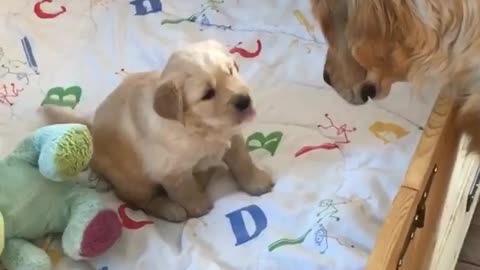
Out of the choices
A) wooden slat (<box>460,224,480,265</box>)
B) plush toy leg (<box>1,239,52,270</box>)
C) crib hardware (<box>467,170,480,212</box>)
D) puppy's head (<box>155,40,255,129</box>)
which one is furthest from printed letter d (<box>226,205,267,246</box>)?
wooden slat (<box>460,224,480,265</box>)

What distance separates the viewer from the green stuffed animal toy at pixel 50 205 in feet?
4.01

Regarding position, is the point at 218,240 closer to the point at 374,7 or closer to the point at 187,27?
the point at 374,7

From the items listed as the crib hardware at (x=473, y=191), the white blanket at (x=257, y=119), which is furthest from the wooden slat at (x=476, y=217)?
the white blanket at (x=257, y=119)

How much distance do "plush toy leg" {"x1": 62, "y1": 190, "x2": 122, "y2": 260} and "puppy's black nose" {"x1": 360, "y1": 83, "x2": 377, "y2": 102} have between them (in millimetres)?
397

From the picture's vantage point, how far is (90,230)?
48.1 inches

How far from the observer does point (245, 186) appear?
4.41ft

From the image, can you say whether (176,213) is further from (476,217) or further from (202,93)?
(476,217)

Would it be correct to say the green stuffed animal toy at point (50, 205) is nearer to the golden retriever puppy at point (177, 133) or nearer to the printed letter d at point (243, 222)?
the golden retriever puppy at point (177, 133)

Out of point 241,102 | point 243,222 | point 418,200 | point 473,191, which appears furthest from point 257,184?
point 473,191

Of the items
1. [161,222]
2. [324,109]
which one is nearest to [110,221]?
[161,222]

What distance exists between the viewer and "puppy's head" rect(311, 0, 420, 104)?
1.13m

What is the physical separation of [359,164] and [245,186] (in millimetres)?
185

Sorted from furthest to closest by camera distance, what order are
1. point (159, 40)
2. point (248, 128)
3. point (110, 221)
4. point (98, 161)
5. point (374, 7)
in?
point (159, 40) → point (248, 128) → point (98, 161) → point (110, 221) → point (374, 7)

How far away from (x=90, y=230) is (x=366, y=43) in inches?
18.1
